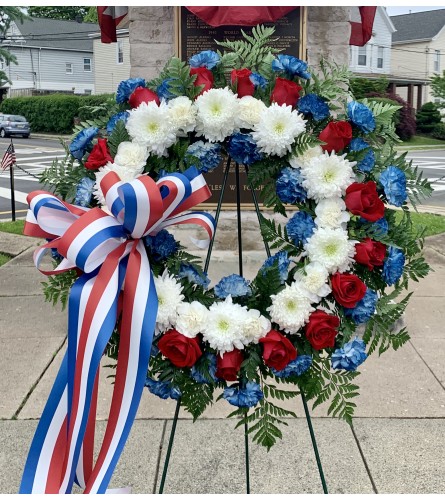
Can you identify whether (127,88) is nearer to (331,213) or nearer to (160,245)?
(160,245)

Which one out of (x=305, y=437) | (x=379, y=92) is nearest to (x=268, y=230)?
(x=305, y=437)

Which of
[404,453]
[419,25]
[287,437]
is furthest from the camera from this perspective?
[419,25]

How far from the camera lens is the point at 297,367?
2.17 m

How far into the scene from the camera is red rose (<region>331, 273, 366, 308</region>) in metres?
2.14

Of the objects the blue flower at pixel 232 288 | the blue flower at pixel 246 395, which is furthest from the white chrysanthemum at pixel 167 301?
the blue flower at pixel 246 395

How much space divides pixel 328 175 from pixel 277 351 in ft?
2.04

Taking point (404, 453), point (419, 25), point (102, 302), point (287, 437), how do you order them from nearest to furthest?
point (102, 302) < point (404, 453) < point (287, 437) < point (419, 25)

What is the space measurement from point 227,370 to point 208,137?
0.80 meters

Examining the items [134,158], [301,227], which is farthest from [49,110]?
[301,227]

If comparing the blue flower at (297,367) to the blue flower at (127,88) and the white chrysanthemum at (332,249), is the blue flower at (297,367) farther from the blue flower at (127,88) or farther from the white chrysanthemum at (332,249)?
the blue flower at (127,88)

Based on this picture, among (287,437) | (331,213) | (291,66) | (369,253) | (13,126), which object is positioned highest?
(291,66)

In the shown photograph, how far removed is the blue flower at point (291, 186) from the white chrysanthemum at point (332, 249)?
15 centimetres

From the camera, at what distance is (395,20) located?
45.7 metres

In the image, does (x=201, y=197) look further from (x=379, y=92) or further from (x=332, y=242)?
(x=379, y=92)
